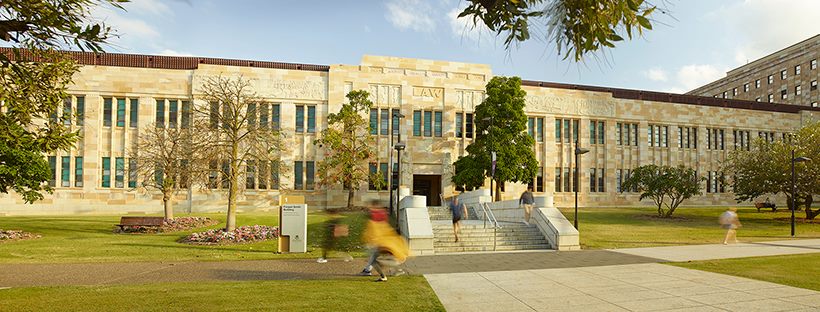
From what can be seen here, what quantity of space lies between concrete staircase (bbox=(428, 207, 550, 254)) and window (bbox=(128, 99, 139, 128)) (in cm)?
2742

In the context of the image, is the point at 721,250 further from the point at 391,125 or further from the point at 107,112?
the point at 107,112

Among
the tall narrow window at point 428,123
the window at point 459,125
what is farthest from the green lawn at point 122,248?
the window at point 459,125

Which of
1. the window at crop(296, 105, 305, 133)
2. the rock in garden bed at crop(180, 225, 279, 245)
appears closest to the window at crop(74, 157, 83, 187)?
the window at crop(296, 105, 305, 133)

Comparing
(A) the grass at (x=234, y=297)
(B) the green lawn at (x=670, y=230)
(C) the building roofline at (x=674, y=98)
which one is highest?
(C) the building roofline at (x=674, y=98)

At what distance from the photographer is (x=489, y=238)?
19.0 m

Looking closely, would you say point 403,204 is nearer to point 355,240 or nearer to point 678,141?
point 355,240

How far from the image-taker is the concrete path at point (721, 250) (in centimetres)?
1519

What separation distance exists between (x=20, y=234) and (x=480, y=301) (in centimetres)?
2126

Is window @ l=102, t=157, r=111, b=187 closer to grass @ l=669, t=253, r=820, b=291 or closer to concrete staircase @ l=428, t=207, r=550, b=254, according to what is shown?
concrete staircase @ l=428, t=207, r=550, b=254

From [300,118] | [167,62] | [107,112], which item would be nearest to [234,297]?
[300,118]

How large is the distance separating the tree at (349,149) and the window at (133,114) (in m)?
13.9

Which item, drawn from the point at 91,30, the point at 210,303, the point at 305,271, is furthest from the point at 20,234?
the point at 91,30

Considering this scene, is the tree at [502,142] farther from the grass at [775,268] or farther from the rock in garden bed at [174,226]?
the grass at [775,268]

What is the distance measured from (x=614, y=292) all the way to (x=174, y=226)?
829 inches
